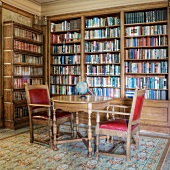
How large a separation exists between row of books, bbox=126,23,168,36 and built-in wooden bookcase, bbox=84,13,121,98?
11.4 inches

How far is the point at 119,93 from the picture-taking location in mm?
5105

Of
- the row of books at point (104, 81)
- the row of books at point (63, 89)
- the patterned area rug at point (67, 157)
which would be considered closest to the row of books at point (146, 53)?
the row of books at point (104, 81)

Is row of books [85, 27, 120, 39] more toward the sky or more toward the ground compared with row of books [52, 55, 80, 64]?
more toward the sky

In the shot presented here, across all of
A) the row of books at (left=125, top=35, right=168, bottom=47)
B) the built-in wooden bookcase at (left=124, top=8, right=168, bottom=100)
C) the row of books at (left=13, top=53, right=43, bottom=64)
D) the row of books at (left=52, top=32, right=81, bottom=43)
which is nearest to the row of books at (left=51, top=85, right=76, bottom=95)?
the row of books at (left=13, top=53, right=43, bottom=64)

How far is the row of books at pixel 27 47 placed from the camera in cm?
491

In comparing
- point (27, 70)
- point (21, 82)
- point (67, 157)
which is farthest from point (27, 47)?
point (67, 157)

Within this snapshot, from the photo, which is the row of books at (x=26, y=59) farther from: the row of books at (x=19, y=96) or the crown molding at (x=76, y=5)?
the crown molding at (x=76, y=5)

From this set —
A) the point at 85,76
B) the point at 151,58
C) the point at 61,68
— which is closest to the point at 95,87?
the point at 85,76

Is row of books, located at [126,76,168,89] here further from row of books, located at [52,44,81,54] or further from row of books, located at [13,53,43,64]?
row of books, located at [13,53,43,64]

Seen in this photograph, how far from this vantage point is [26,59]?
5.24m

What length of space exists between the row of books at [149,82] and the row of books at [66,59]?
4.35ft

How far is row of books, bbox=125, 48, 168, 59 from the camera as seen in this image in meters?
4.68

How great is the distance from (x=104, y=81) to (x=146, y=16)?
1.67m

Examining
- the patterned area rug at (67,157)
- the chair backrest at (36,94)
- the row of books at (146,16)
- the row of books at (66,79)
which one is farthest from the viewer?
the row of books at (66,79)
